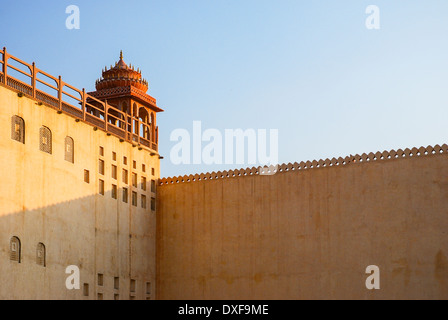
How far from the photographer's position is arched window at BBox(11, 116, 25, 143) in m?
18.2

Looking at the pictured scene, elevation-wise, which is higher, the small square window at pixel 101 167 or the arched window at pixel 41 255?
the small square window at pixel 101 167

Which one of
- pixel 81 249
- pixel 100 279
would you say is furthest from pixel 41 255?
pixel 100 279

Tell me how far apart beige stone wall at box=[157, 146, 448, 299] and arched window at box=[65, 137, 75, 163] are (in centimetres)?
417

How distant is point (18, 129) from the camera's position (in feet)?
60.5

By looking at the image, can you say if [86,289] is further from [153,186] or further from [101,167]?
[153,186]

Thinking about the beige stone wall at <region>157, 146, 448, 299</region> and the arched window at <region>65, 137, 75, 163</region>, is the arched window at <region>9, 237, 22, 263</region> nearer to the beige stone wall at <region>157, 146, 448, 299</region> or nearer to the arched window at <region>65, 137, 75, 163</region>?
the arched window at <region>65, 137, 75, 163</region>

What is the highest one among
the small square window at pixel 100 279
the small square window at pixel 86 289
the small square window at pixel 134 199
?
the small square window at pixel 134 199

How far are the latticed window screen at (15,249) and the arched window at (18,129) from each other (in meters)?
2.27

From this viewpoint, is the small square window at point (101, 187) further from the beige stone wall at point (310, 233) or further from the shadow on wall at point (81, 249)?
the beige stone wall at point (310, 233)

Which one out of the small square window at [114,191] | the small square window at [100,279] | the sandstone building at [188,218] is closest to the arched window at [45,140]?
the sandstone building at [188,218]

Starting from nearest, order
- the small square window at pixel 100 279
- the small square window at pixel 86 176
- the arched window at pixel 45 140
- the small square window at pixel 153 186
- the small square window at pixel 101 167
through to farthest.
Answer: the arched window at pixel 45 140 → the small square window at pixel 86 176 → the small square window at pixel 100 279 → the small square window at pixel 101 167 → the small square window at pixel 153 186

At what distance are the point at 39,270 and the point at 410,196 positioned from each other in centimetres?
912

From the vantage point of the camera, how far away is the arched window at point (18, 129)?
59.8 feet
